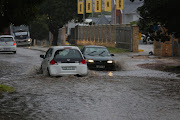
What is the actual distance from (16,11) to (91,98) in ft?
12.0

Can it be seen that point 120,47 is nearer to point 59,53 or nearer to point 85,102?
point 59,53

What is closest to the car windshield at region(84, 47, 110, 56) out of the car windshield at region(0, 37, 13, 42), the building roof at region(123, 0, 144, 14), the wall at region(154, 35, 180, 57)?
the wall at region(154, 35, 180, 57)

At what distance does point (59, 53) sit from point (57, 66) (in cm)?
67

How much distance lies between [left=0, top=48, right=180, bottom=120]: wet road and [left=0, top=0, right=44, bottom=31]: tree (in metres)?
2.33

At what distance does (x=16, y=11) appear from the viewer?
14.3 meters

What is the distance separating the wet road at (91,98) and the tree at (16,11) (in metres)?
2.33

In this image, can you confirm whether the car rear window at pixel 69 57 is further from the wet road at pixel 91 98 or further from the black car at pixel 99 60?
the black car at pixel 99 60

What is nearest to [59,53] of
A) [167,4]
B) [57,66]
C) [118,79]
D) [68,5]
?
[57,66]

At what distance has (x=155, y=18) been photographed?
24.1m

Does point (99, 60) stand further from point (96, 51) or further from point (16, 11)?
point (16, 11)

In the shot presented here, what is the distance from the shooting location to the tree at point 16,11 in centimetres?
1397

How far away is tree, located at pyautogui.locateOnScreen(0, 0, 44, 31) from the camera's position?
550 inches

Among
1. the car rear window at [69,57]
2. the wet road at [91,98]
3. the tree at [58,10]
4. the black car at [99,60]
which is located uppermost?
the tree at [58,10]

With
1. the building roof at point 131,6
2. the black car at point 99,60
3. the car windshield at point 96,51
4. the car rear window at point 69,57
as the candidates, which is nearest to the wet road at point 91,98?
the car rear window at point 69,57
